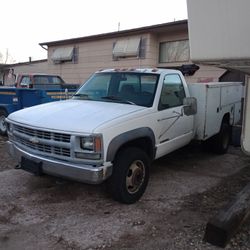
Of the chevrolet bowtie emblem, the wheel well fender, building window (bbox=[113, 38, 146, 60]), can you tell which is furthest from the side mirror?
building window (bbox=[113, 38, 146, 60])

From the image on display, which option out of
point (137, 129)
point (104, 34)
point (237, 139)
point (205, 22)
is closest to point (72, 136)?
point (137, 129)

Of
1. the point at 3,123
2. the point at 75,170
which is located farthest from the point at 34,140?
the point at 3,123

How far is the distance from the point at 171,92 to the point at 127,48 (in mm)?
8024

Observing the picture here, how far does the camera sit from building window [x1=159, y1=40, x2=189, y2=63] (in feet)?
39.4

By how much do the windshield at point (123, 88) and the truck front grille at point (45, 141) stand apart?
4.38 feet

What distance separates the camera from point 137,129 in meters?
4.66

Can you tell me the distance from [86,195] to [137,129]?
132 centimetres

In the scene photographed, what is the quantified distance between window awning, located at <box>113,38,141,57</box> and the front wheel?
8868mm

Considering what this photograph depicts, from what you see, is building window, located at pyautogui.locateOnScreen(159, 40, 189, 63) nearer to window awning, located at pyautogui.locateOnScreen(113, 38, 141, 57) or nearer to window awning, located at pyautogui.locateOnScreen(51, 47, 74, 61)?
window awning, located at pyautogui.locateOnScreen(113, 38, 141, 57)

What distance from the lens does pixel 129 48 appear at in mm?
13266

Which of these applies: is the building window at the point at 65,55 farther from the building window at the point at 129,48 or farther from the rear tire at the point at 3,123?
the rear tire at the point at 3,123

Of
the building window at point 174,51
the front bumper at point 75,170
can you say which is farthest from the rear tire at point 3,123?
the building window at point 174,51

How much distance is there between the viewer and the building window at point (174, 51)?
12.0 m

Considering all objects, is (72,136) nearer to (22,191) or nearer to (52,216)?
(52,216)
